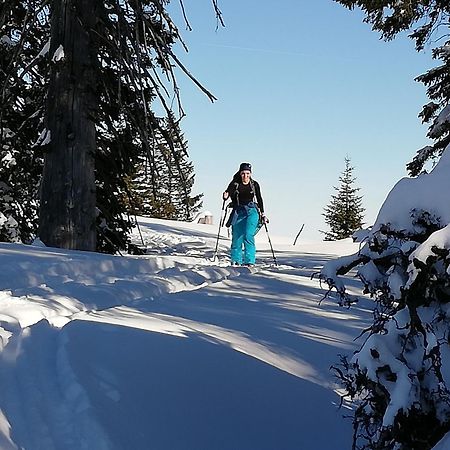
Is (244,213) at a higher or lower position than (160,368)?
higher

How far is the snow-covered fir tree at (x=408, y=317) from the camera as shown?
6.88ft

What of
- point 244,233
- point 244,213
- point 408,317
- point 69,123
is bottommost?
point 408,317

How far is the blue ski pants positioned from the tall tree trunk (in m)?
3.22

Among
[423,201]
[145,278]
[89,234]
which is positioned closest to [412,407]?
[423,201]

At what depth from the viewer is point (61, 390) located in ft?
9.61


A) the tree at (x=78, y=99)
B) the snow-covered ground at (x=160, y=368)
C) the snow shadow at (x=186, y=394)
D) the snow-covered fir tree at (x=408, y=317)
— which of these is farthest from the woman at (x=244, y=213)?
the snow-covered fir tree at (x=408, y=317)

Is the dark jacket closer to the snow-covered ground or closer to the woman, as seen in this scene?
the woman

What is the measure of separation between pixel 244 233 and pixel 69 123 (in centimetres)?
377

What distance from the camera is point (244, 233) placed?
33.7 ft

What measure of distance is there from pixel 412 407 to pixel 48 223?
20.9 feet

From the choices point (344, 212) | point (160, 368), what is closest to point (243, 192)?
point (160, 368)

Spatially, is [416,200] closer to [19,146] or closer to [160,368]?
[160,368]

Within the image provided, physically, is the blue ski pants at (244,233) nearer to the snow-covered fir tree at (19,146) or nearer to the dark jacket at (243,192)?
the dark jacket at (243,192)

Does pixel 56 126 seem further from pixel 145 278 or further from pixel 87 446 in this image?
pixel 87 446
